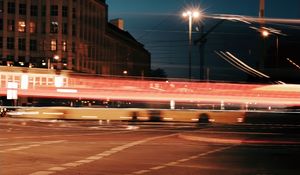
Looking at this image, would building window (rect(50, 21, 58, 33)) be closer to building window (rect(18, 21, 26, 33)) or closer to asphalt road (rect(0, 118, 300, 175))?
building window (rect(18, 21, 26, 33))

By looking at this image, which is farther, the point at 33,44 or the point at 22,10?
the point at 22,10

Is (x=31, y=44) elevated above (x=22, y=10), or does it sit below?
below

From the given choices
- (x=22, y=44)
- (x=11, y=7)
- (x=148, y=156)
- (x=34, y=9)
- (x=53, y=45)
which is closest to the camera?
(x=148, y=156)

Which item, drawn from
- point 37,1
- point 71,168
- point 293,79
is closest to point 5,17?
point 37,1

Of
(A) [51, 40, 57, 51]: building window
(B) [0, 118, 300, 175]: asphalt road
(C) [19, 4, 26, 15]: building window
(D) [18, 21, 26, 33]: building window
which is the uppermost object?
(C) [19, 4, 26, 15]: building window

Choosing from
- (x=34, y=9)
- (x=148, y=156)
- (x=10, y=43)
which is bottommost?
(x=148, y=156)

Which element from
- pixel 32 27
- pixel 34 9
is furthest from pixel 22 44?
pixel 34 9

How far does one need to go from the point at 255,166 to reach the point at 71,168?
4.27 m

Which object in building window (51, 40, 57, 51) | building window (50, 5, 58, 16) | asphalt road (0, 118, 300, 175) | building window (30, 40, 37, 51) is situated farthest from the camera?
building window (50, 5, 58, 16)

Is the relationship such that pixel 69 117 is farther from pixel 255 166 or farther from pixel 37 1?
pixel 37 1

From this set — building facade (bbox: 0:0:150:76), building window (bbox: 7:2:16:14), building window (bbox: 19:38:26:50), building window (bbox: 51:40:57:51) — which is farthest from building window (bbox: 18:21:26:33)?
building window (bbox: 51:40:57:51)

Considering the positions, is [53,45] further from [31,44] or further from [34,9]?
[34,9]

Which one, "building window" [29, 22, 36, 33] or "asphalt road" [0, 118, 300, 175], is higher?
"building window" [29, 22, 36, 33]

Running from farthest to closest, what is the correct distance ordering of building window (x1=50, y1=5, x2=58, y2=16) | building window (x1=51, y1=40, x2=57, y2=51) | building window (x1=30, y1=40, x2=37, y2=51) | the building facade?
building window (x1=50, y1=5, x2=58, y2=16) → building window (x1=30, y1=40, x2=37, y2=51) → building window (x1=51, y1=40, x2=57, y2=51) → the building facade
